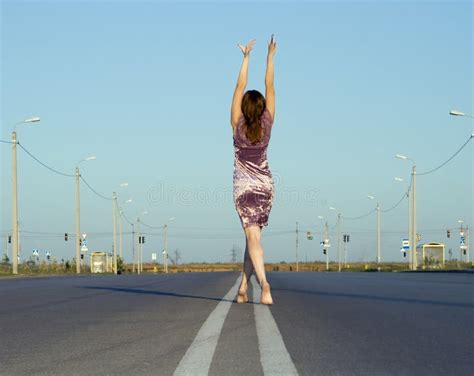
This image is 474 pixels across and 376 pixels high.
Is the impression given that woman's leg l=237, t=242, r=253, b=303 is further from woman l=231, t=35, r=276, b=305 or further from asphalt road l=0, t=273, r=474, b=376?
woman l=231, t=35, r=276, b=305

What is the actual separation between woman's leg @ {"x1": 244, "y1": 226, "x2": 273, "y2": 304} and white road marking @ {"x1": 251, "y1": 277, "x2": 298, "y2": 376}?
1313mm

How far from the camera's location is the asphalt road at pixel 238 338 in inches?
197

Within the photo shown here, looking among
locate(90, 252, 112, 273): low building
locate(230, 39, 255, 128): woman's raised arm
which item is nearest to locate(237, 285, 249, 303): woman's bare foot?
locate(230, 39, 255, 128): woman's raised arm

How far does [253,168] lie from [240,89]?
2.74 ft

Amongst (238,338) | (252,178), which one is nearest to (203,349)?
(238,338)

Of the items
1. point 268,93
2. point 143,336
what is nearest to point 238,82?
point 268,93

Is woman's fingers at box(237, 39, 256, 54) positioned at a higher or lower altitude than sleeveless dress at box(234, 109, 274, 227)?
higher

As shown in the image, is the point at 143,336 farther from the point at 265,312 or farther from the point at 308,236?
the point at 308,236

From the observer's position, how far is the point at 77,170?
65000 millimetres

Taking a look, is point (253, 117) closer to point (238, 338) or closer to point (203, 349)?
point (238, 338)

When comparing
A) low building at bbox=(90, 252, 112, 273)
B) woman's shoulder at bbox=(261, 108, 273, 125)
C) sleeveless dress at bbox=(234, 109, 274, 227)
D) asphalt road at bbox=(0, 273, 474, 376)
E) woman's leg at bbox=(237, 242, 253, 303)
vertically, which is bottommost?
low building at bbox=(90, 252, 112, 273)

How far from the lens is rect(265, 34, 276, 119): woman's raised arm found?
31.5ft

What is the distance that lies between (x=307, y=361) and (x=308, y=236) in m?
118

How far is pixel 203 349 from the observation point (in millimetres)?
5676
